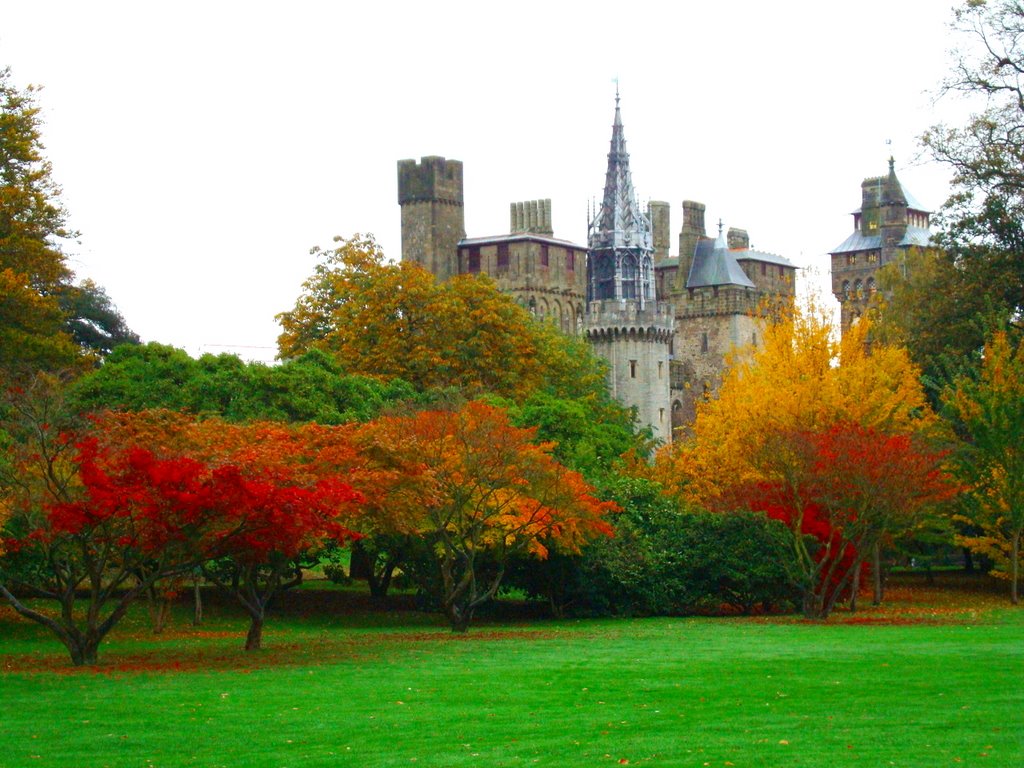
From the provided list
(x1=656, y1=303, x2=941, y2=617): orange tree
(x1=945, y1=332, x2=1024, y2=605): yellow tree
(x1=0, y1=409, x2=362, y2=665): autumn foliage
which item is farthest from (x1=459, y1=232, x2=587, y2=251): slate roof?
(x1=0, y1=409, x2=362, y2=665): autumn foliage

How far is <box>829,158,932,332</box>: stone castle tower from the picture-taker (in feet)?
351

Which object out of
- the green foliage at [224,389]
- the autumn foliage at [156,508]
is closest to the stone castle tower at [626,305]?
the green foliage at [224,389]

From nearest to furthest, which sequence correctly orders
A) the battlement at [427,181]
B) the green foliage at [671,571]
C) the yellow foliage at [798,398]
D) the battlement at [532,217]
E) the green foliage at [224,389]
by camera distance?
the green foliage at [671,571] → the yellow foliage at [798,398] → the green foliage at [224,389] → the battlement at [427,181] → the battlement at [532,217]

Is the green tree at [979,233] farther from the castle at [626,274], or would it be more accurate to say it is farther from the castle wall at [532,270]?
the castle wall at [532,270]

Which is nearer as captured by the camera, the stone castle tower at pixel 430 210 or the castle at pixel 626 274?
the castle at pixel 626 274

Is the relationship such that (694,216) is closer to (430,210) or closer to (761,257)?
(761,257)

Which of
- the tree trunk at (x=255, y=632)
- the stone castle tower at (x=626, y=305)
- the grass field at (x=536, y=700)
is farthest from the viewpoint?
the stone castle tower at (x=626, y=305)

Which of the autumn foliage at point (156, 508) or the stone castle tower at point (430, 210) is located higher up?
the stone castle tower at point (430, 210)

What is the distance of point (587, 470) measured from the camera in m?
42.1

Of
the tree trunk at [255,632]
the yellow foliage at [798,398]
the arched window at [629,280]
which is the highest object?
the arched window at [629,280]

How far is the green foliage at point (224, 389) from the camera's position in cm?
4022

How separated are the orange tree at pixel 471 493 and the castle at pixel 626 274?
31335mm

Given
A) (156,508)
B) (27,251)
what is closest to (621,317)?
(27,251)

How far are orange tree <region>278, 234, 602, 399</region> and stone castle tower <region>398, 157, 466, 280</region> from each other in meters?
28.9
